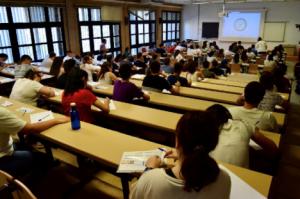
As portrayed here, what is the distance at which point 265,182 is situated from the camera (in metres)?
1.46

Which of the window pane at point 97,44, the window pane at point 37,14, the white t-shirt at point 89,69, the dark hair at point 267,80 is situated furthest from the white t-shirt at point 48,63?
the dark hair at point 267,80

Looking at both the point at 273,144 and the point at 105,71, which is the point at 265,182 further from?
the point at 105,71

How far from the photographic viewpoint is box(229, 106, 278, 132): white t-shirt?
7.09 feet

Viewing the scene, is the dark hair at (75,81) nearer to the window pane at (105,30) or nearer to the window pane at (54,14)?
the window pane at (54,14)

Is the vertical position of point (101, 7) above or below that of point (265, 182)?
above

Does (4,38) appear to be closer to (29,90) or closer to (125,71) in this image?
(29,90)

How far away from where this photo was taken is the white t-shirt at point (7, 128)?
181 cm

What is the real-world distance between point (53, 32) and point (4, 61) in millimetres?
1832

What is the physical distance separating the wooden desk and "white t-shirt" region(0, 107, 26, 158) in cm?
25

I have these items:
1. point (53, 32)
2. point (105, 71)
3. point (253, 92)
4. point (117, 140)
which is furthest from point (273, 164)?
point (53, 32)

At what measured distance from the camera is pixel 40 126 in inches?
82.7

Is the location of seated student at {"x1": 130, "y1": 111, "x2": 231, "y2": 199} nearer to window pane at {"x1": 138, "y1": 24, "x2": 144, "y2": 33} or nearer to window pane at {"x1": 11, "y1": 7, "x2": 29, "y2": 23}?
window pane at {"x1": 11, "y1": 7, "x2": 29, "y2": 23}

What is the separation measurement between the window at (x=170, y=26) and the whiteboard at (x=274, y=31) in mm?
4907

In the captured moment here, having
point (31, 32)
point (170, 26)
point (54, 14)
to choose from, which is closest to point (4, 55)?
point (31, 32)
